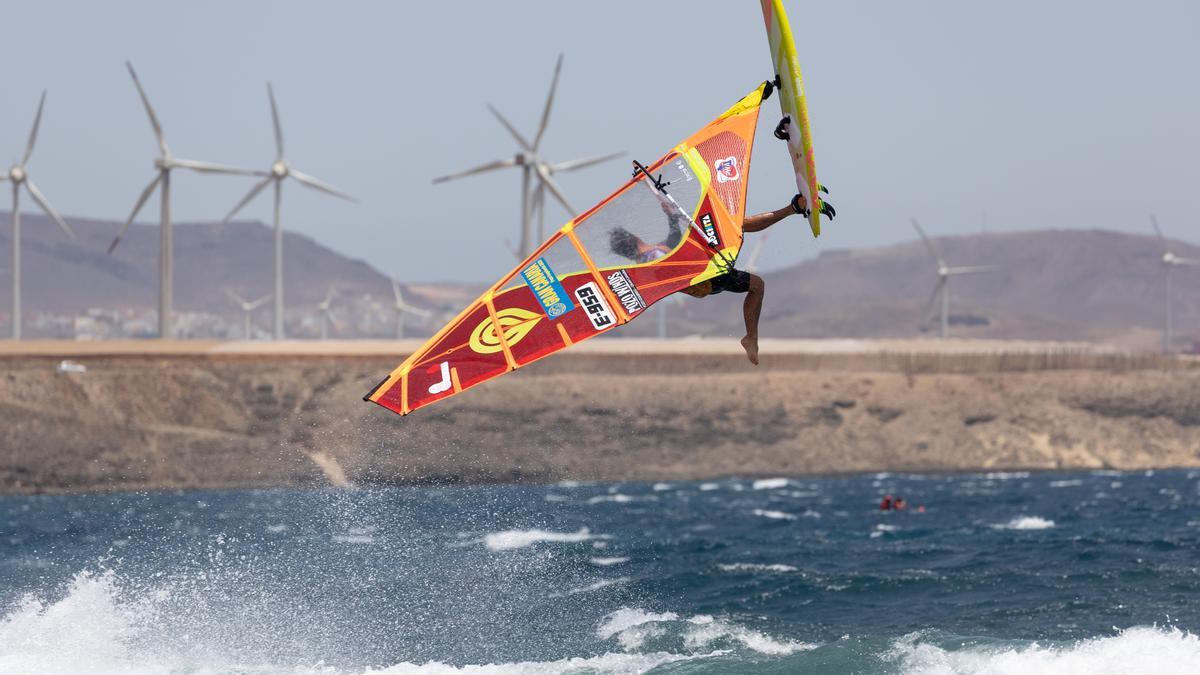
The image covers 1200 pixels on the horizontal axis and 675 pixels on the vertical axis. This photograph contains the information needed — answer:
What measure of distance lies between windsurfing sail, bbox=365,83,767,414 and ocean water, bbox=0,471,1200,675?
7.49 m

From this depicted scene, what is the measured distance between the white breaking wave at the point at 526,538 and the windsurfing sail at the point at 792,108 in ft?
68.8

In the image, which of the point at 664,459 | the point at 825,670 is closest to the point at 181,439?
the point at 664,459

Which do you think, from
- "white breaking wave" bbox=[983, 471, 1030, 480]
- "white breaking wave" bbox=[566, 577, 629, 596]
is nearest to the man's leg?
"white breaking wave" bbox=[566, 577, 629, 596]

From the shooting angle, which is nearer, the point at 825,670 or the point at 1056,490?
the point at 825,670

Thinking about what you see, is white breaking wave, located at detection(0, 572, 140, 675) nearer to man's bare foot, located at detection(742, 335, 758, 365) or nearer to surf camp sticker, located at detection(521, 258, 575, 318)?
surf camp sticker, located at detection(521, 258, 575, 318)

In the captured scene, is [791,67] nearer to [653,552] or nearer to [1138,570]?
[1138,570]

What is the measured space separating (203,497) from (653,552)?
4022 centimetres

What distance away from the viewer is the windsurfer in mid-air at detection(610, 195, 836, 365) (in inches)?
634

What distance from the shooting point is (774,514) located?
56.4 meters

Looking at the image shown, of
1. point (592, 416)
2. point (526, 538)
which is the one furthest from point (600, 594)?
point (592, 416)

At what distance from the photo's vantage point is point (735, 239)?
1627cm

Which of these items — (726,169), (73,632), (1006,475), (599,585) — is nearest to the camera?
(726,169)

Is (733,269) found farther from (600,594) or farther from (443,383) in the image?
(600,594)

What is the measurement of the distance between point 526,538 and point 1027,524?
53.2ft
